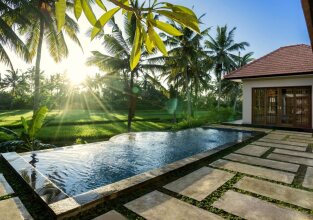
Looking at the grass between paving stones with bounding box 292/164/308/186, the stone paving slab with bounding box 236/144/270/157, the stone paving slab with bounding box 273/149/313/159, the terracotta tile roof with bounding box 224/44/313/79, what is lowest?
the grass between paving stones with bounding box 292/164/308/186

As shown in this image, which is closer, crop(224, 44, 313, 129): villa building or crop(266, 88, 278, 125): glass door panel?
crop(224, 44, 313, 129): villa building

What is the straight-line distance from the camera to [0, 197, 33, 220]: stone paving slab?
248cm

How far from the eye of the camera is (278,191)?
3268 millimetres

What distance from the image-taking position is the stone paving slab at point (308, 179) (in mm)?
3521

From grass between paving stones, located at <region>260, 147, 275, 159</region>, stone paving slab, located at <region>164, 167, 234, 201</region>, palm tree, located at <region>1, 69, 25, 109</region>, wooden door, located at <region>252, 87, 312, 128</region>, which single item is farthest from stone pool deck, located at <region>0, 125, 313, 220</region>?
palm tree, located at <region>1, 69, 25, 109</region>

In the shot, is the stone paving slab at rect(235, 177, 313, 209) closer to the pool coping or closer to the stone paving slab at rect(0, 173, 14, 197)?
the pool coping

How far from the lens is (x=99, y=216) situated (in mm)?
2527

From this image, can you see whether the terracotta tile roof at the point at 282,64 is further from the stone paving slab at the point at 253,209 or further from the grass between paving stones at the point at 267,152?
the stone paving slab at the point at 253,209

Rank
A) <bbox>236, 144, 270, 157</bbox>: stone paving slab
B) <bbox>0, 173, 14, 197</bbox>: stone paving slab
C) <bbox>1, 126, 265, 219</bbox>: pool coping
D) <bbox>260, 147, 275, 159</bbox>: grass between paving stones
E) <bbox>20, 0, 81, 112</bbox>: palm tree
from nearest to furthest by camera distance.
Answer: <bbox>1, 126, 265, 219</bbox>: pool coping → <bbox>0, 173, 14, 197</bbox>: stone paving slab → <bbox>260, 147, 275, 159</bbox>: grass between paving stones → <bbox>236, 144, 270, 157</bbox>: stone paving slab → <bbox>20, 0, 81, 112</bbox>: palm tree

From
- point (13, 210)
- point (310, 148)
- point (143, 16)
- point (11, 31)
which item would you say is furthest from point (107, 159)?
point (11, 31)

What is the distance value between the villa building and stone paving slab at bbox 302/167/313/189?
24.2ft

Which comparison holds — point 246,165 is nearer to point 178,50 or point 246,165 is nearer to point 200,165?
point 200,165

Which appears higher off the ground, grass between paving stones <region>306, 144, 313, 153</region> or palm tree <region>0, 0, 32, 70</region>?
palm tree <region>0, 0, 32, 70</region>

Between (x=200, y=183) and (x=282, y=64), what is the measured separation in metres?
10.9
